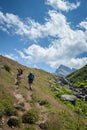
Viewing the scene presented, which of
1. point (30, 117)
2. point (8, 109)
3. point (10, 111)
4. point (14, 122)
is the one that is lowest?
point (14, 122)

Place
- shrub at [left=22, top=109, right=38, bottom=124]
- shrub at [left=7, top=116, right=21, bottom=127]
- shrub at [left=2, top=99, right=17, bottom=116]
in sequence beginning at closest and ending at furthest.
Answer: shrub at [left=7, top=116, right=21, bottom=127] < shrub at [left=22, top=109, right=38, bottom=124] < shrub at [left=2, top=99, right=17, bottom=116]

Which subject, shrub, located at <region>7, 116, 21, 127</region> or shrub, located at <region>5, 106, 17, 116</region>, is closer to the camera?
shrub, located at <region>7, 116, 21, 127</region>

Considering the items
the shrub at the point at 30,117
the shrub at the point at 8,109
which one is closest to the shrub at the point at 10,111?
the shrub at the point at 8,109

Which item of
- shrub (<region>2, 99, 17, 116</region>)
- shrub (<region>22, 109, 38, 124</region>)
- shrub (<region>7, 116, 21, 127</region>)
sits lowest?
shrub (<region>7, 116, 21, 127</region>)

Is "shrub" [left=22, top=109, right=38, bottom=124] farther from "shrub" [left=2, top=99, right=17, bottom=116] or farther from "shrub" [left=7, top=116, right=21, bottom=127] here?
"shrub" [left=7, top=116, right=21, bottom=127]

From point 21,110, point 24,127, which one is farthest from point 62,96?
point 24,127

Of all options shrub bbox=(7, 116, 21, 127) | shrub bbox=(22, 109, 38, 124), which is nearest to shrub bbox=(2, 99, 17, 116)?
shrub bbox=(22, 109, 38, 124)

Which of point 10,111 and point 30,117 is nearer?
point 10,111

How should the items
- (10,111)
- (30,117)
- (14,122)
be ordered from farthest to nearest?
(30,117), (10,111), (14,122)

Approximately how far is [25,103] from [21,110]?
327 centimetres

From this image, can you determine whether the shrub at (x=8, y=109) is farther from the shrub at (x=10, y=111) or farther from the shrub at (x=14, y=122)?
the shrub at (x=14, y=122)

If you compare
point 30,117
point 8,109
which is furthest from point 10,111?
point 30,117

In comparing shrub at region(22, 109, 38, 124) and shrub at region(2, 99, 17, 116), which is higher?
→ shrub at region(2, 99, 17, 116)

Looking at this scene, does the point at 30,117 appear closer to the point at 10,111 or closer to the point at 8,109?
the point at 10,111
